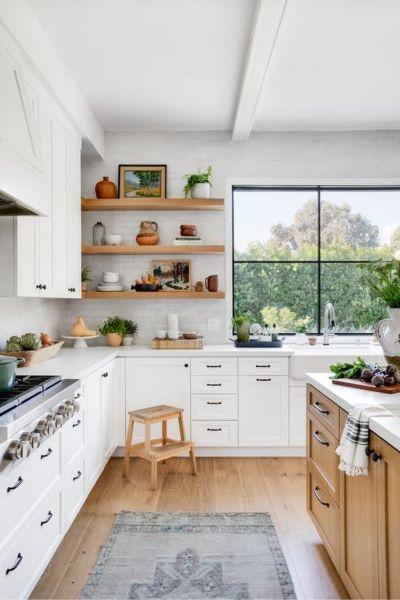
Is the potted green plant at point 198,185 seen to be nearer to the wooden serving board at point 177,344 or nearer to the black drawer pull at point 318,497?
Answer: the wooden serving board at point 177,344

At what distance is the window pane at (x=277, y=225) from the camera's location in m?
4.36

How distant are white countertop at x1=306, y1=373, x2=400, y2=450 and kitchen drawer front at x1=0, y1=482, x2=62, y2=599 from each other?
1.36m

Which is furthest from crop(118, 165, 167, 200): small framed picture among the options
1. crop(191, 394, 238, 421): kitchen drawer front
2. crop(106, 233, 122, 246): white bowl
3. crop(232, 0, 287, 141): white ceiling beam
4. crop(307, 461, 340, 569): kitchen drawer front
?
crop(307, 461, 340, 569): kitchen drawer front

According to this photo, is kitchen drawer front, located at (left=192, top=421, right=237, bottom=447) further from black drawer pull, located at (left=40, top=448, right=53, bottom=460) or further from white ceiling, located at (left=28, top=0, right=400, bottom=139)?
white ceiling, located at (left=28, top=0, right=400, bottom=139)

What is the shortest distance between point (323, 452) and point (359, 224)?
9.34 ft

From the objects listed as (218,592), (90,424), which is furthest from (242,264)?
(218,592)

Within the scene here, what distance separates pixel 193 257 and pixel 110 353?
51.0 inches

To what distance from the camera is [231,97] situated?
11.7ft

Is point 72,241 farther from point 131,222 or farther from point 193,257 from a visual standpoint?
point 193,257

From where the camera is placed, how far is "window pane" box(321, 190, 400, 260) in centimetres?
435

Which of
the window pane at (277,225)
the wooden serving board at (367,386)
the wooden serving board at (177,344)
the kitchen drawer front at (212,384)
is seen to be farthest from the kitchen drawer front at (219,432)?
the wooden serving board at (367,386)

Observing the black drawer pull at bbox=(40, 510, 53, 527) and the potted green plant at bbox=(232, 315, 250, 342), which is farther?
the potted green plant at bbox=(232, 315, 250, 342)

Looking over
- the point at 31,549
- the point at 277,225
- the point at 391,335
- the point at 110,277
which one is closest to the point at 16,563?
the point at 31,549

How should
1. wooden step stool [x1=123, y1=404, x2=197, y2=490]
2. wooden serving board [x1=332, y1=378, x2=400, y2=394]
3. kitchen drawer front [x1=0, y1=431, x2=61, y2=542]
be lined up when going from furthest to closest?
wooden step stool [x1=123, y1=404, x2=197, y2=490] → wooden serving board [x1=332, y1=378, x2=400, y2=394] → kitchen drawer front [x1=0, y1=431, x2=61, y2=542]
